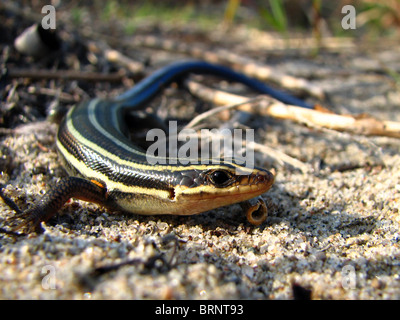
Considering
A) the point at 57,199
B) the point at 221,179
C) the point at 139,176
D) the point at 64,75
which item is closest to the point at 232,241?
the point at 221,179

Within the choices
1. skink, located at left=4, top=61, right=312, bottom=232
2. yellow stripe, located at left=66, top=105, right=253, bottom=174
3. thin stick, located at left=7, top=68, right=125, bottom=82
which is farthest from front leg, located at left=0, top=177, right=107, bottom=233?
thin stick, located at left=7, top=68, right=125, bottom=82

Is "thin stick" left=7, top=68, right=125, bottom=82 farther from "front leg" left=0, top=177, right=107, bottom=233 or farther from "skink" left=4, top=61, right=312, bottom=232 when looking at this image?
"front leg" left=0, top=177, right=107, bottom=233

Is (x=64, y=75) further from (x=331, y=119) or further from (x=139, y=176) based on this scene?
(x=331, y=119)

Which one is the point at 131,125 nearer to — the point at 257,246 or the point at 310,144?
the point at 310,144

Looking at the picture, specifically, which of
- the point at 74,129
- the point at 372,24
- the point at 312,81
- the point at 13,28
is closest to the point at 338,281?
the point at 74,129

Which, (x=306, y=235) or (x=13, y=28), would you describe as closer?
(x=306, y=235)

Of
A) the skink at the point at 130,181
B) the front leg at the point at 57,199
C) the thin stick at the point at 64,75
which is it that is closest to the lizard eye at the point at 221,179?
the skink at the point at 130,181
